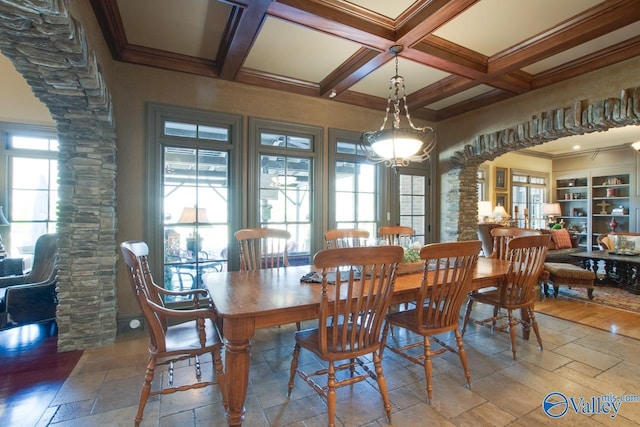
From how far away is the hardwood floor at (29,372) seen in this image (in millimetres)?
1948

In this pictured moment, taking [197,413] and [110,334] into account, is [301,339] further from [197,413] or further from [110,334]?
[110,334]

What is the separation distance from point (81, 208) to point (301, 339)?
2.29 metres

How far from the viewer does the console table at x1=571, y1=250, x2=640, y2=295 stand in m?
4.57

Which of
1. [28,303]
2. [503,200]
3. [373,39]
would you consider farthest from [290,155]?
[503,200]

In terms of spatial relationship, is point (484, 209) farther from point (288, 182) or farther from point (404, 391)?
point (404, 391)

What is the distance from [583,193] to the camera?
27.8 feet

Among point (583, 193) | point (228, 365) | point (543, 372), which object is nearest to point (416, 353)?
point (543, 372)

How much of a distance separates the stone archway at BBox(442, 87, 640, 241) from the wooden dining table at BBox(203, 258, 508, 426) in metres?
2.39

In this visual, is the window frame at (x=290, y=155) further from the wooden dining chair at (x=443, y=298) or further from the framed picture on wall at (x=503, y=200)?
the framed picture on wall at (x=503, y=200)

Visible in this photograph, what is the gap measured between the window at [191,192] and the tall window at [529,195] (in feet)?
23.4

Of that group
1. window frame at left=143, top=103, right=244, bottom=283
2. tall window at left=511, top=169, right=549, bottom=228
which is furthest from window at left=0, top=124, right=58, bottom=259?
tall window at left=511, top=169, right=549, bottom=228

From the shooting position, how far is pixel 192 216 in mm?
3539

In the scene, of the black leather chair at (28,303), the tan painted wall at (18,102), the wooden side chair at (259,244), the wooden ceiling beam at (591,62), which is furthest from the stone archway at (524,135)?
the tan painted wall at (18,102)

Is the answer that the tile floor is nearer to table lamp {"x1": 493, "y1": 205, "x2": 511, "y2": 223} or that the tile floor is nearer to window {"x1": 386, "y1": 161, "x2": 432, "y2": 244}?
window {"x1": 386, "y1": 161, "x2": 432, "y2": 244}
